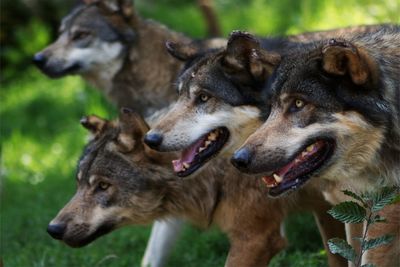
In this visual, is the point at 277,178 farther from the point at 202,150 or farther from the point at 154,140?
the point at 154,140

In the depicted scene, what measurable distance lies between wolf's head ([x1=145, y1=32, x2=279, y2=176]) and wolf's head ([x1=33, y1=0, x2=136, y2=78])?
321 cm

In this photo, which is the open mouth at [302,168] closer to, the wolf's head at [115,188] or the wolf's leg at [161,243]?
the wolf's head at [115,188]

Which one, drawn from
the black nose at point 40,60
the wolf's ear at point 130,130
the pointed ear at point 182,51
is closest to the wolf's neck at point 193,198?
the wolf's ear at point 130,130

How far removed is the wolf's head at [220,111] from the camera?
235 inches

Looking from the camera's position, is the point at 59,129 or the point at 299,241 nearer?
the point at 299,241

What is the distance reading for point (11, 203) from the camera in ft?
33.8

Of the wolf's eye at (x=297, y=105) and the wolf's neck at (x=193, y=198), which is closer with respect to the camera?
the wolf's eye at (x=297, y=105)

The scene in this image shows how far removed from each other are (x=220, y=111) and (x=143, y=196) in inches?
38.7

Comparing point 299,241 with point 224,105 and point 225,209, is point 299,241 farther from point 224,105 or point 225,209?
point 224,105

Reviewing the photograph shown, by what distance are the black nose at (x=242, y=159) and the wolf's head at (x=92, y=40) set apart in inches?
177

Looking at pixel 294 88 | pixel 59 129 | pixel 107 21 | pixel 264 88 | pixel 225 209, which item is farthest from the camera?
pixel 59 129

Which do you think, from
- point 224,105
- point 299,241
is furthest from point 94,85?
point 224,105

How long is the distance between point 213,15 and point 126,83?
472 centimetres

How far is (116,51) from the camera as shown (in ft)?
30.2
